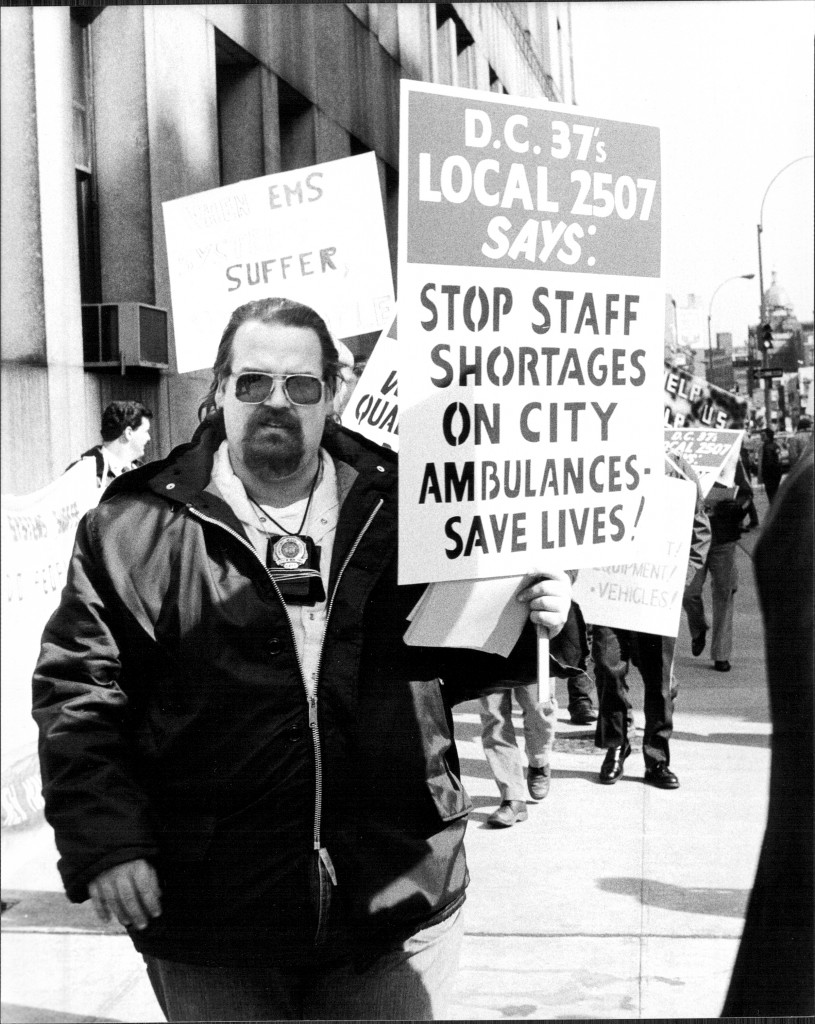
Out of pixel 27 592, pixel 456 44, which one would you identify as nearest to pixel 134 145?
pixel 456 44

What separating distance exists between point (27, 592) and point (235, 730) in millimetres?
680

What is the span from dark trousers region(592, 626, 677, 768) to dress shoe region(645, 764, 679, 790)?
0.01m

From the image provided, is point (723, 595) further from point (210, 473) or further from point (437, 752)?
point (210, 473)

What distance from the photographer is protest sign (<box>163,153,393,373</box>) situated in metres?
3.19

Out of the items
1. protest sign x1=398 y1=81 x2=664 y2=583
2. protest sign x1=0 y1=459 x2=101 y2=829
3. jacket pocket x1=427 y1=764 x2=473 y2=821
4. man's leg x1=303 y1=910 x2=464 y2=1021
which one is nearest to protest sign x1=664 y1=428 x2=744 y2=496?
protest sign x1=398 y1=81 x2=664 y2=583

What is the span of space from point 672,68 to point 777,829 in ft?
6.30

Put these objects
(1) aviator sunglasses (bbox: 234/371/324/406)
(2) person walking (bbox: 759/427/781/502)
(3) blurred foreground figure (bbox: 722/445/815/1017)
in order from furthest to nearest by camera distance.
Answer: (2) person walking (bbox: 759/427/781/502) → (1) aviator sunglasses (bbox: 234/371/324/406) → (3) blurred foreground figure (bbox: 722/445/815/1017)

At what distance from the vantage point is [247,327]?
3.18 m

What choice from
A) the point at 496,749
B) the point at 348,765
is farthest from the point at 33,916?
the point at 496,749

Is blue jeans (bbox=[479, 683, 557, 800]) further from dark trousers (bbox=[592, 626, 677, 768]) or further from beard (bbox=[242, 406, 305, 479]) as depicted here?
beard (bbox=[242, 406, 305, 479])

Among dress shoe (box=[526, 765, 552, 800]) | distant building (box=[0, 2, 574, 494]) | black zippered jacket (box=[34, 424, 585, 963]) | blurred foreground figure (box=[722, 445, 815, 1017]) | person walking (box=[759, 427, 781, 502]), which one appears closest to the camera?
blurred foreground figure (box=[722, 445, 815, 1017])

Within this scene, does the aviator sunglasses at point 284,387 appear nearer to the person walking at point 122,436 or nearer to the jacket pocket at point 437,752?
the person walking at point 122,436

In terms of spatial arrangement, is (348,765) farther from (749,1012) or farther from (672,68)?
(672,68)

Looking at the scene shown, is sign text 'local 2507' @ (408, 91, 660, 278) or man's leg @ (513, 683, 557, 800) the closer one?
sign text 'local 2507' @ (408, 91, 660, 278)
